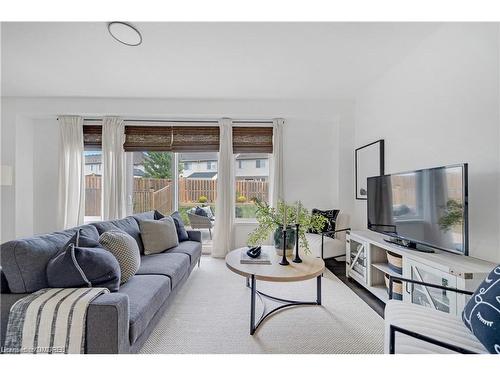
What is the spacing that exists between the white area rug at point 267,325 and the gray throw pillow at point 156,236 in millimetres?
532

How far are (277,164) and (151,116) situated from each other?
2.29 metres

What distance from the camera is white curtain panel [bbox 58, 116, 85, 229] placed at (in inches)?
150

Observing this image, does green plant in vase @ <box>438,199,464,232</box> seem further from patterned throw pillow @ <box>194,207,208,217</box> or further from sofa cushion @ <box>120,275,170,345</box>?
patterned throw pillow @ <box>194,207,208,217</box>

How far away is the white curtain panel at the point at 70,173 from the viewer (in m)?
3.82

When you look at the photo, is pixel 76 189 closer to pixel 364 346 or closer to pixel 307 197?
pixel 307 197

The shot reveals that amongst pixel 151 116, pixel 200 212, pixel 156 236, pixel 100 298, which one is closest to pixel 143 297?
pixel 100 298

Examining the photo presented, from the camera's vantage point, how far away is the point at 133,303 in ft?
4.85

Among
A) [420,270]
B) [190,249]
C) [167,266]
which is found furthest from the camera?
[190,249]

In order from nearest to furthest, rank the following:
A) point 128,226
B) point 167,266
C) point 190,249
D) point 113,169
Answer: 1. point 167,266
2. point 128,226
3. point 190,249
4. point 113,169

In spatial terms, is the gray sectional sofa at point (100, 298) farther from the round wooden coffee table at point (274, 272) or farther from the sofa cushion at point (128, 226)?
the round wooden coffee table at point (274, 272)

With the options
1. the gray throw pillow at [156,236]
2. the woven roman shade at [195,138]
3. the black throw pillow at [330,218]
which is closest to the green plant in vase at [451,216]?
the black throw pillow at [330,218]

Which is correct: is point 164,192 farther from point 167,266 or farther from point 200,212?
point 167,266

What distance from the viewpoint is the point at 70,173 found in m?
3.85
